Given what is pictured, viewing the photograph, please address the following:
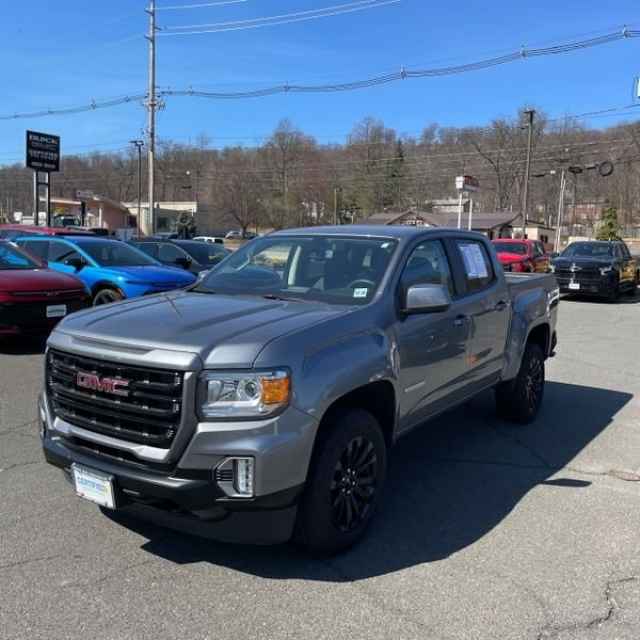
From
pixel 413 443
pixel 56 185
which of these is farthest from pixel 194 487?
pixel 56 185

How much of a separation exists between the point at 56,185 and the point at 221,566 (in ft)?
332

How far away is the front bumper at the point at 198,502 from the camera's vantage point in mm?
3035

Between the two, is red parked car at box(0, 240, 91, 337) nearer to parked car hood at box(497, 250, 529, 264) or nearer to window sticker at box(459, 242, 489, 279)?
window sticker at box(459, 242, 489, 279)

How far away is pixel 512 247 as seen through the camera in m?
22.4

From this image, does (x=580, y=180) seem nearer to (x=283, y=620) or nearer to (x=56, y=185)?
(x=56, y=185)

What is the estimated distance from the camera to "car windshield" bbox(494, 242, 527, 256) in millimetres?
22069

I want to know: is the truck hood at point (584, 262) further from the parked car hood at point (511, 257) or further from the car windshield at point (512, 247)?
the car windshield at point (512, 247)

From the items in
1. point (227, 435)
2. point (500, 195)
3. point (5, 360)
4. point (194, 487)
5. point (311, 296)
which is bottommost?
point (5, 360)

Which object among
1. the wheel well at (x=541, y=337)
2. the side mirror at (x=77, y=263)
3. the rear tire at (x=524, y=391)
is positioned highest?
the side mirror at (x=77, y=263)

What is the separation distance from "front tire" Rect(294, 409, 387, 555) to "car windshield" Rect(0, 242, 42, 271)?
7462mm

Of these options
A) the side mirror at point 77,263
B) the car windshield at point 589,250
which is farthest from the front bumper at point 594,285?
the side mirror at point 77,263

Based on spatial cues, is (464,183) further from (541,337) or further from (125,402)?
(125,402)

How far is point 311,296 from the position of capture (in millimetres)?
4211

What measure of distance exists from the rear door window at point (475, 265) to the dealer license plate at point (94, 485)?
306 cm
